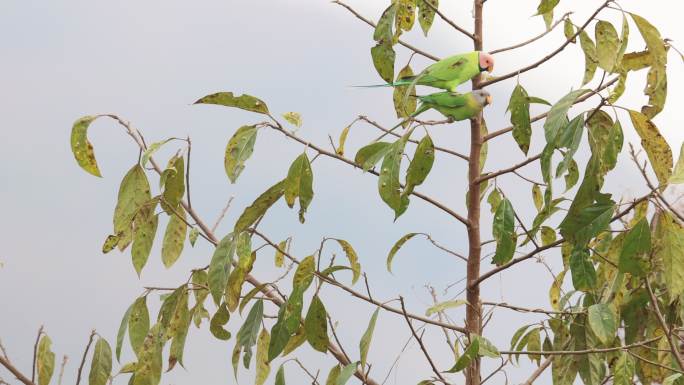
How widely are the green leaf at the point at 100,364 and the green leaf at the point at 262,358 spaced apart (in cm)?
37

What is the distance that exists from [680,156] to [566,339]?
0.78 meters

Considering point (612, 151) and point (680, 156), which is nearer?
point (680, 156)

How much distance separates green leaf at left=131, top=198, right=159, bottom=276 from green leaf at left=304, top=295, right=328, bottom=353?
391 millimetres

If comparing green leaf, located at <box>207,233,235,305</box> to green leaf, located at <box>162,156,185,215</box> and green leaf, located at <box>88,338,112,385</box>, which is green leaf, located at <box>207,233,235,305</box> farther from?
green leaf, located at <box>88,338,112,385</box>

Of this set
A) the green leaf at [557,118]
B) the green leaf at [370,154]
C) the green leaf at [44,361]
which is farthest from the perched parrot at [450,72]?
the green leaf at [44,361]

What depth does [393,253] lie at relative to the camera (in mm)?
2188

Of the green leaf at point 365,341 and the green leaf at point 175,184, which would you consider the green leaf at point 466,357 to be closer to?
the green leaf at point 365,341

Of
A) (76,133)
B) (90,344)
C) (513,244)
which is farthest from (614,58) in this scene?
(90,344)

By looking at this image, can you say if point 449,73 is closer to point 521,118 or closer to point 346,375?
point 521,118

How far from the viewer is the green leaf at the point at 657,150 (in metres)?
1.60

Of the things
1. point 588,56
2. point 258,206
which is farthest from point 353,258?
point 588,56

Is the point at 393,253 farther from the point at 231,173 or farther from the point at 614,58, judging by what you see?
the point at 614,58

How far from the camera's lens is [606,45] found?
1.81 meters

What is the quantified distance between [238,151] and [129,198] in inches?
12.1
